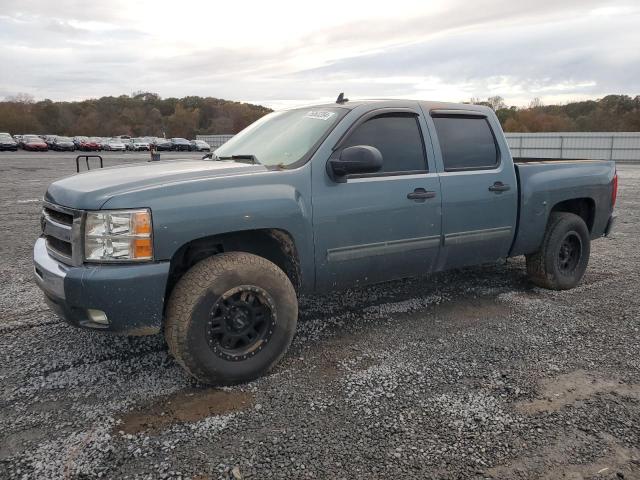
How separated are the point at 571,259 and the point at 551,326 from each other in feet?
4.68

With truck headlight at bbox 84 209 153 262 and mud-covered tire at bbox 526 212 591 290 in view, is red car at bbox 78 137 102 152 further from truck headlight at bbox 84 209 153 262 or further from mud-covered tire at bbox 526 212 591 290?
truck headlight at bbox 84 209 153 262

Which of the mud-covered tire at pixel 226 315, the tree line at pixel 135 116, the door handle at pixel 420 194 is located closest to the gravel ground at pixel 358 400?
the mud-covered tire at pixel 226 315

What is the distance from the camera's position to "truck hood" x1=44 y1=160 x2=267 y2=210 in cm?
290

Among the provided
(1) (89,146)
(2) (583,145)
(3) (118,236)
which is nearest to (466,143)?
(3) (118,236)

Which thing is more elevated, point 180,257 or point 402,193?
point 402,193

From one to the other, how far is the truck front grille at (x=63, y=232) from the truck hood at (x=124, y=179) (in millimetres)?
58

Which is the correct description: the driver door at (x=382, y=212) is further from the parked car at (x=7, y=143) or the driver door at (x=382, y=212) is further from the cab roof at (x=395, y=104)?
the parked car at (x=7, y=143)

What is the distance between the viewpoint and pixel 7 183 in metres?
16.4

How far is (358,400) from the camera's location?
9.70 feet

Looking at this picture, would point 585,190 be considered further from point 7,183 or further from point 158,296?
point 7,183

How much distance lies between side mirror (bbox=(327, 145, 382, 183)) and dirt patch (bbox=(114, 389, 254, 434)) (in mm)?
1586

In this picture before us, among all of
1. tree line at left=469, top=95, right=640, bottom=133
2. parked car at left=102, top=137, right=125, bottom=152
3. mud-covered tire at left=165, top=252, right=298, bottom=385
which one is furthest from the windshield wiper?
parked car at left=102, top=137, right=125, bottom=152

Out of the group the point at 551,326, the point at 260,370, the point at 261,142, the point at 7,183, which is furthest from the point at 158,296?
the point at 7,183

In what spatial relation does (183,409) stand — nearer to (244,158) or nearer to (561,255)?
(244,158)
